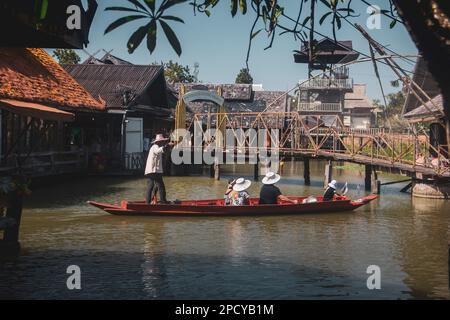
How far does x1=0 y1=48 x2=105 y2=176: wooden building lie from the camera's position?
1653 cm

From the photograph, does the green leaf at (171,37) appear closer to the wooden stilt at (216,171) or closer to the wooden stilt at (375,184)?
the wooden stilt at (375,184)

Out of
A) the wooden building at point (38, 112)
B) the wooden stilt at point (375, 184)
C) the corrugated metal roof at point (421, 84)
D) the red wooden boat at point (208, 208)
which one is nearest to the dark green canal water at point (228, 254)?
the red wooden boat at point (208, 208)

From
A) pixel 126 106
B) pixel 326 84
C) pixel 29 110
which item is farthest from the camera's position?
pixel 326 84

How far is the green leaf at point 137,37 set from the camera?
375cm

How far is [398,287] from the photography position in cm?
820

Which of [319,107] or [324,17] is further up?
[319,107]

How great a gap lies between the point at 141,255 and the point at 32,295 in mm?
2961

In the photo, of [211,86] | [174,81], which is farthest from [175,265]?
[174,81]

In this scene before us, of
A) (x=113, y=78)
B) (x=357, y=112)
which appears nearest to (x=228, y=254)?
(x=113, y=78)

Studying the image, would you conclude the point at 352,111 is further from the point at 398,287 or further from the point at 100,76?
the point at 398,287

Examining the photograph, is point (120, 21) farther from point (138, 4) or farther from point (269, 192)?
point (269, 192)

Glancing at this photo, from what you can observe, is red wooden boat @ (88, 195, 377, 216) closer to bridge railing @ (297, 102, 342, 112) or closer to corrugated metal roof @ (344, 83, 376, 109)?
bridge railing @ (297, 102, 342, 112)

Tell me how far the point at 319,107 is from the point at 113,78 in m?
29.4

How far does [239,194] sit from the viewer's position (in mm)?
14930
